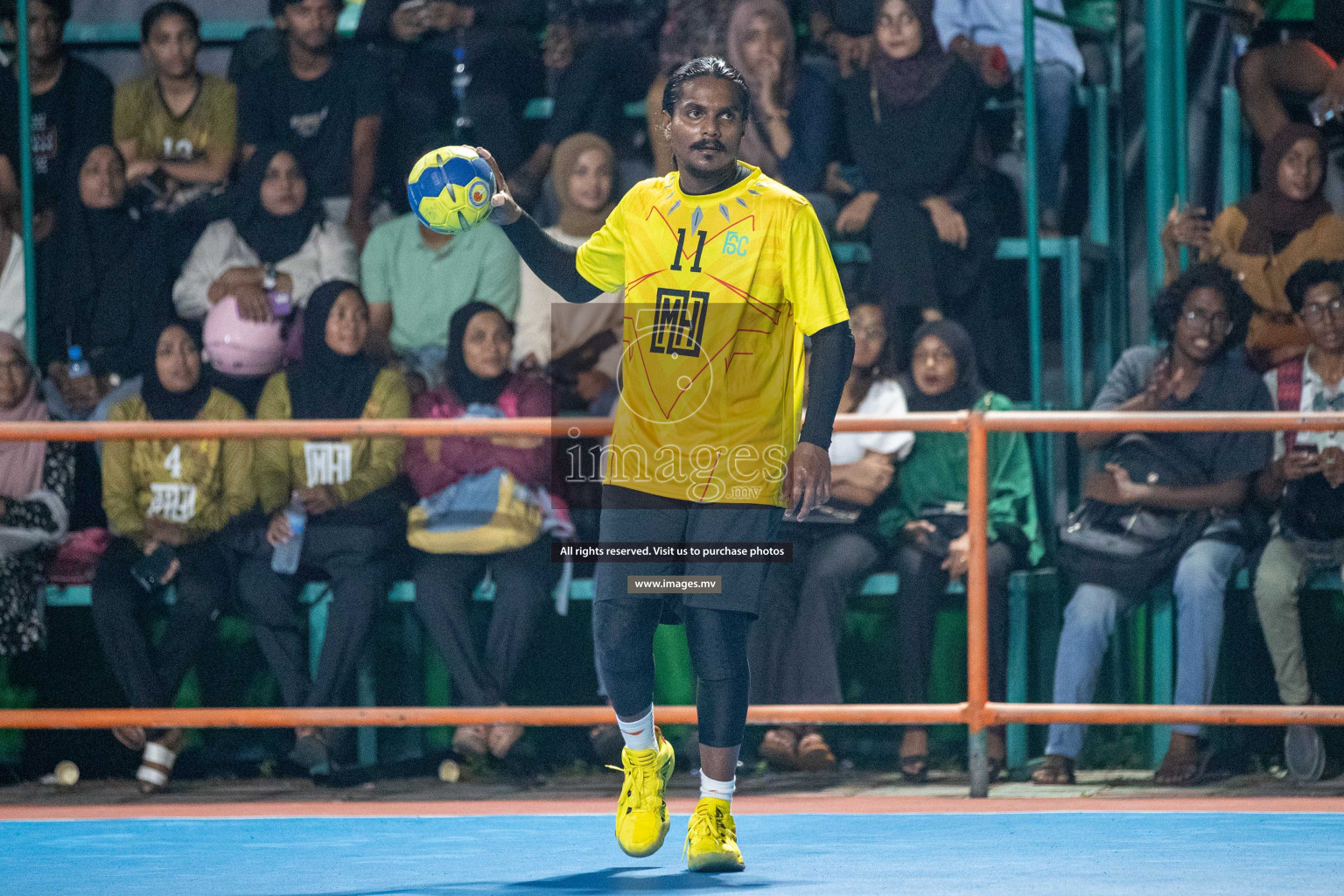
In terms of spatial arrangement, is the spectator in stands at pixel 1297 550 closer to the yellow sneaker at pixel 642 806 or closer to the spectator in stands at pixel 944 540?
the spectator in stands at pixel 944 540

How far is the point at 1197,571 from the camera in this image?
5.86 m

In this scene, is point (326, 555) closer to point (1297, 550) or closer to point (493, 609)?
point (493, 609)

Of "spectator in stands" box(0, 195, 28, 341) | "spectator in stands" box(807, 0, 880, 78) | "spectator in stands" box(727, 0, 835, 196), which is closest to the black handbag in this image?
"spectator in stands" box(727, 0, 835, 196)

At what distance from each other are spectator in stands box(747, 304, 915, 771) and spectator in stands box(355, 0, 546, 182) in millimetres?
2102

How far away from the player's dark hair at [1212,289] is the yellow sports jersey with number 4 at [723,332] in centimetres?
260

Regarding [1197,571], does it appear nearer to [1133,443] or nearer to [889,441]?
[1133,443]

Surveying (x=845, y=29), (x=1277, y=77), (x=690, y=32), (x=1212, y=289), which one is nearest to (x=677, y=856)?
(x=1212, y=289)

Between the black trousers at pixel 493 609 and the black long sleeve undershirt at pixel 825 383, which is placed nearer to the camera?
the black long sleeve undershirt at pixel 825 383

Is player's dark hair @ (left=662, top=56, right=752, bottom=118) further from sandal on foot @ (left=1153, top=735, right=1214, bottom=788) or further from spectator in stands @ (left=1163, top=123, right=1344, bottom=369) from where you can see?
spectator in stands @ (left=1163, top=123, right=1344, bottom=369)

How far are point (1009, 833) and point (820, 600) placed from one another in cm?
139

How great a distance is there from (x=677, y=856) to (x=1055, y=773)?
1.94 metres

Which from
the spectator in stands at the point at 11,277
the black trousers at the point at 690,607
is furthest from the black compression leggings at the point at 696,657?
the spectator in stands at the point at 11,277

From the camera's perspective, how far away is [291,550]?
20.5ft

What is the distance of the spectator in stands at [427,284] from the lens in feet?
23.1
